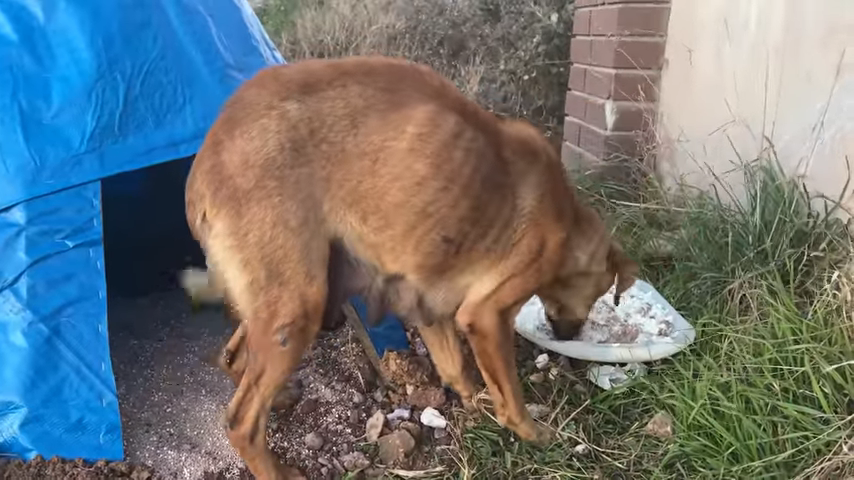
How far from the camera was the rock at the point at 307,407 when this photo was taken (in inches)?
139

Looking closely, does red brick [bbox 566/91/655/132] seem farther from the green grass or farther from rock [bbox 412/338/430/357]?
rock [bbox 412/338/430/357]

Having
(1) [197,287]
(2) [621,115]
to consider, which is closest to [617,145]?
(2) [621,115]

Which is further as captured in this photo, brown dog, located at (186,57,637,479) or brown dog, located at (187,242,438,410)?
brown dog, located at (187,242,438,410)

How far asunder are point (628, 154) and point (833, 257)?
2233 millimetres

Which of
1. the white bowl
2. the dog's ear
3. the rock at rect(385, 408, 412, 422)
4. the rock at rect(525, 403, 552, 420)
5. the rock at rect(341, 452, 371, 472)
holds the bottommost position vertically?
the rock at rect(341, 452, 371, 472)

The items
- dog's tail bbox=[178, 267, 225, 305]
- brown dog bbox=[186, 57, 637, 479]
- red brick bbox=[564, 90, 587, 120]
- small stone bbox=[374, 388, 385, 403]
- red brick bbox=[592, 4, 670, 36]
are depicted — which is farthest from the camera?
red brick bbox=[564, 90, 587, 120]

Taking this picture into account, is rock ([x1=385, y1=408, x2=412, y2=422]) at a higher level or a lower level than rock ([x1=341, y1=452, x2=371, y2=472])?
higher

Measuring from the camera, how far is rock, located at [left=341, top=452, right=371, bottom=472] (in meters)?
3.20

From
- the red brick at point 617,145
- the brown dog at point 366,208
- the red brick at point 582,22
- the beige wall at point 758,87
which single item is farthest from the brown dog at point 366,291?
the red brick at point 582,22

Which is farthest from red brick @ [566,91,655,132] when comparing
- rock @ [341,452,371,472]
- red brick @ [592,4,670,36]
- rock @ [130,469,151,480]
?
rock @ [130,469,151,480]

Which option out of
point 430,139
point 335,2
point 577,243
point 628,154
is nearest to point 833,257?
point 577,243

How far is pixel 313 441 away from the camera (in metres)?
3.33

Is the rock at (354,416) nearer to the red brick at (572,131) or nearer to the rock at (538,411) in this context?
the rock at (538,411)

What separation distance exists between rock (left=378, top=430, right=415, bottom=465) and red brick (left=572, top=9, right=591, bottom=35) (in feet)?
12.3
